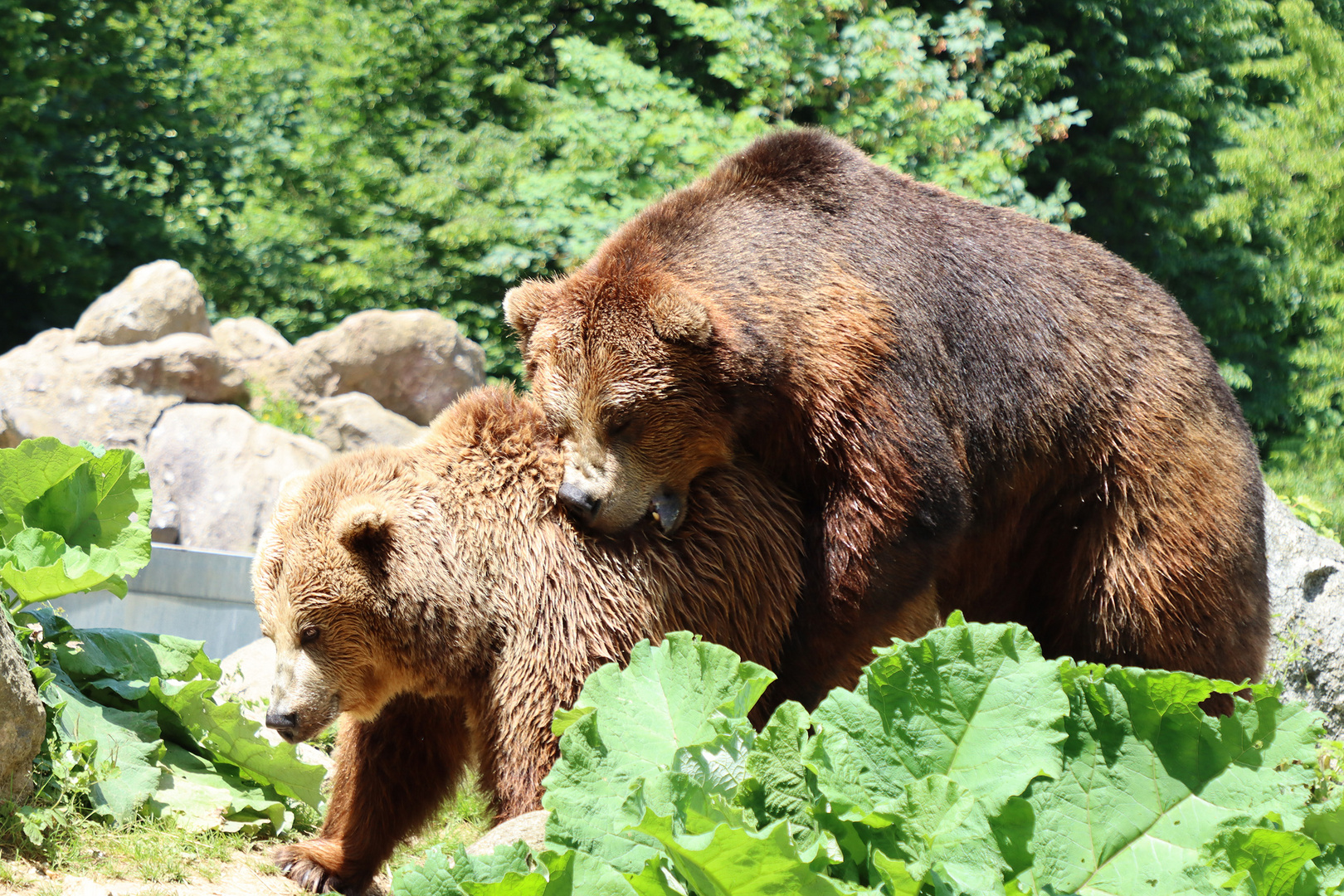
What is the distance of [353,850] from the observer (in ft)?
13.3

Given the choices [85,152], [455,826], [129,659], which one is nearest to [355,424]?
[85,152]

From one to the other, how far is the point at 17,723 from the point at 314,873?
1048 mm

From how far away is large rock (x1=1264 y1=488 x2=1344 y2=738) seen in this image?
Answer: 672 centimetres

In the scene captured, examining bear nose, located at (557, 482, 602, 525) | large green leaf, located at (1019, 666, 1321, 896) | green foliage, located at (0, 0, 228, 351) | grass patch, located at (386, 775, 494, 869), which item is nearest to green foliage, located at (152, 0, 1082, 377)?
green foliage, located at (0, 0, 228, 351)

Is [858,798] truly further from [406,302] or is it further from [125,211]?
[125,211]

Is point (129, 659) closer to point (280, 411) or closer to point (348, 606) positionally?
point (348, 606)

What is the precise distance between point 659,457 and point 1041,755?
7.89ft

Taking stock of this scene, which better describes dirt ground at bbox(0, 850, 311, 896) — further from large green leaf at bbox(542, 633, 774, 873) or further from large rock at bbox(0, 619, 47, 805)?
large green leaf at bbox(542, 633, 774, 873)

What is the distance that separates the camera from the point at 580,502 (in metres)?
3.86

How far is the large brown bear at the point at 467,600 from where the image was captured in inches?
147

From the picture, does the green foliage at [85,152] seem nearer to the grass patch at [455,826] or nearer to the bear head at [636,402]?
the grass patch at [455,826]

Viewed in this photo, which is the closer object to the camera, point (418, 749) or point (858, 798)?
point (858, 798)

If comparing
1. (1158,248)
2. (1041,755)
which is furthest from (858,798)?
(1158,248)

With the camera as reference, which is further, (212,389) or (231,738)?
(212,389)
